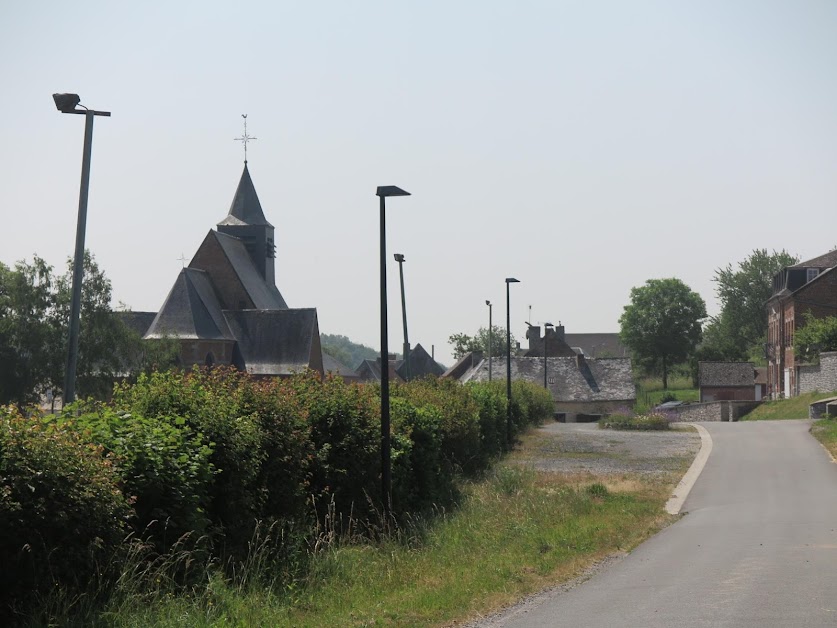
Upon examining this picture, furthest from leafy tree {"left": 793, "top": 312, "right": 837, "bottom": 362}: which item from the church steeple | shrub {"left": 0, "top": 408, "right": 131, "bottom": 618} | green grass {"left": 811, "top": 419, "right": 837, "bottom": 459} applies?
shrub {"left": 0, "top": 408, "right": 131, "bottom": 618}

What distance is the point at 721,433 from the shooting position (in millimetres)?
42000

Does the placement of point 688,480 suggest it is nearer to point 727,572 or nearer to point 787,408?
point 727,572

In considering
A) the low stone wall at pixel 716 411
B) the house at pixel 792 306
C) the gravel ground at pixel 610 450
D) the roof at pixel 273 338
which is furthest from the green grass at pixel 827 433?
the roof at pixel 273 338

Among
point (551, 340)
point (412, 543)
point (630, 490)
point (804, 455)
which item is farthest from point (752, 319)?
point (412, 543)

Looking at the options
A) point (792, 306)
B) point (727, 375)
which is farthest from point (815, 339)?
point (727, 375)

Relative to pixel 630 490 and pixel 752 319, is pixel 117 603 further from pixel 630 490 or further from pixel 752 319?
pixel 752 319

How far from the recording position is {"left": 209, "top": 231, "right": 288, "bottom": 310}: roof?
81.1 metres

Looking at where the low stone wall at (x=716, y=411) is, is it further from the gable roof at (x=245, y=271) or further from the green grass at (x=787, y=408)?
the gable roof at (x=245, y=271)

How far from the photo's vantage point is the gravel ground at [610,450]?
91.5 feet

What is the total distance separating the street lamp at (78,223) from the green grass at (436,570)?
4.64 metres

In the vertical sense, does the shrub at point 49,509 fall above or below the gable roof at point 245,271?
below

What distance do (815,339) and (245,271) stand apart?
43941 millimetres

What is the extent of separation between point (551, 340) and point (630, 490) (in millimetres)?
84606

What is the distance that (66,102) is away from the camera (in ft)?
47.4
